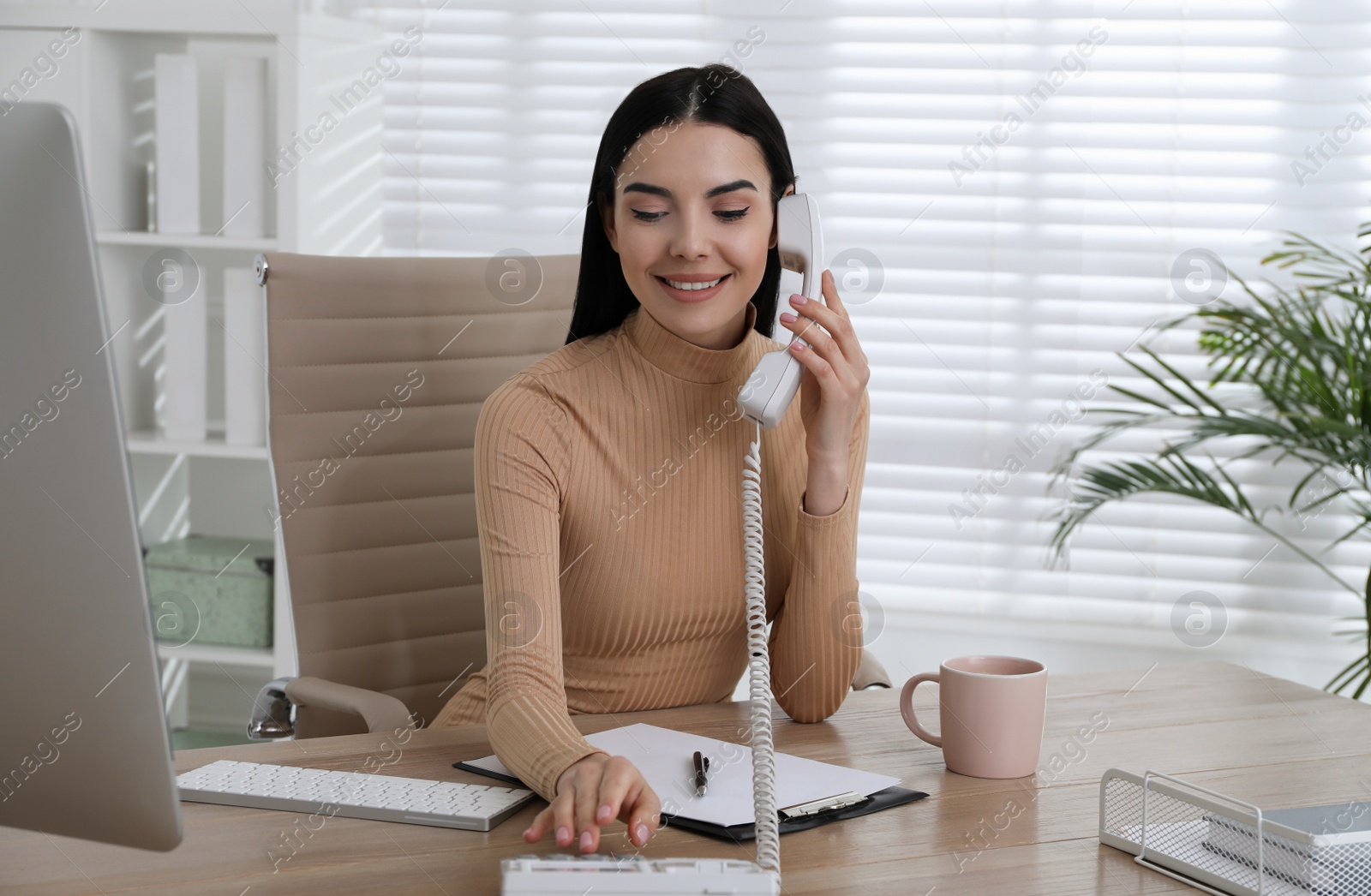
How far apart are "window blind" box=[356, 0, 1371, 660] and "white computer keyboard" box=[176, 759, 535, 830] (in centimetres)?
184

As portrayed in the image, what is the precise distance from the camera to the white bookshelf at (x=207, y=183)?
2.46 m

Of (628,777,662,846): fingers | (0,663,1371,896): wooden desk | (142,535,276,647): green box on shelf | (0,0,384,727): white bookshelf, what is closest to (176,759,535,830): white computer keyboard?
(0,663,1371,896): wooden desk

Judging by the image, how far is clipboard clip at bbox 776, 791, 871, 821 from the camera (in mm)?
977

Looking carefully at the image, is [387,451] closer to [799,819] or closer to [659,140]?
[659,140]

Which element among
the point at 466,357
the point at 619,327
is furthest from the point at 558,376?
the point at 466,357

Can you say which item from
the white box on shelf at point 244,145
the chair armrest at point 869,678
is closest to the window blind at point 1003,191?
the white box on shelf at point 244,145

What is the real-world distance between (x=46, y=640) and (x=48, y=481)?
0.09 meters

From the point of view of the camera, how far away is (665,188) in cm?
133

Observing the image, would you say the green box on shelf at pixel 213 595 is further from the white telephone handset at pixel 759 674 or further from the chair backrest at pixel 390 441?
the white telephone handset at pixel 759 674

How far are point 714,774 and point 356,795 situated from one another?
31cm

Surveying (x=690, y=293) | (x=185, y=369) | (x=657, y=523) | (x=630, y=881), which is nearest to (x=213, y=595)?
(x=185, y=369)

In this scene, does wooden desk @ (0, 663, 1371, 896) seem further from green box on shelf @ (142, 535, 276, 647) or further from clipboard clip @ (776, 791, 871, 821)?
green box on shelf @ (142, 535, 276, 647)

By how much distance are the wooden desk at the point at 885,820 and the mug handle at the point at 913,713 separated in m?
0.02

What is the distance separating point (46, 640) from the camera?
61 centimetres
